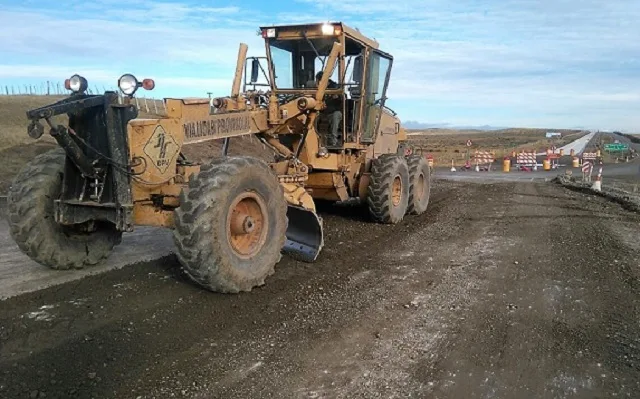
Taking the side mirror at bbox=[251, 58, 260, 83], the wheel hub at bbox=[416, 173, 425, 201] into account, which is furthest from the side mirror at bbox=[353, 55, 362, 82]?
the wheel hub at bbox=[416, 173, 425, 201]

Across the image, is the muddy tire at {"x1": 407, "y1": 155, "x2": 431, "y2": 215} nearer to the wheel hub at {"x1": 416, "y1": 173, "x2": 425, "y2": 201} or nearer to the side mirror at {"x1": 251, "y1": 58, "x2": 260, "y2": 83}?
the wheel hub at {"x1": 416, "y1": 173, "x2": 425, "y2": 201}

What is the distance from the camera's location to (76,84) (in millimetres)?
5699

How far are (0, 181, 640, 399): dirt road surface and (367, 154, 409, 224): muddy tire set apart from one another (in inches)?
82.0

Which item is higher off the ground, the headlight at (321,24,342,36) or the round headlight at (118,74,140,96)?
the headlight at (321,24,342,36)

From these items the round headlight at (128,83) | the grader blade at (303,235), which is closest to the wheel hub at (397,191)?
the grader blade at (303,235)

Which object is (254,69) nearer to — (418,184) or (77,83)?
(77,83)

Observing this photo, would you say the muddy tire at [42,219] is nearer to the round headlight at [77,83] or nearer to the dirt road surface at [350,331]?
the dirt road surface at [350,331]

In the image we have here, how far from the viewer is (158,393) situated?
3.84 meters

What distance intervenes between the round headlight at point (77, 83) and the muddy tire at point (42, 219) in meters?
1.02

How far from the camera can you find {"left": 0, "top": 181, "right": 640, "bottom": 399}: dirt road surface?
402cm

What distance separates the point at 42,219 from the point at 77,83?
1490mm

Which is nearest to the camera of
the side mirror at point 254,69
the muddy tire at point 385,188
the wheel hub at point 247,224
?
the wheel hub at point 247,224

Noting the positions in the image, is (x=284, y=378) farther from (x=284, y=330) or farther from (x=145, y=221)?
(x=145, y=221)

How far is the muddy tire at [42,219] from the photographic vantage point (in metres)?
6.04
